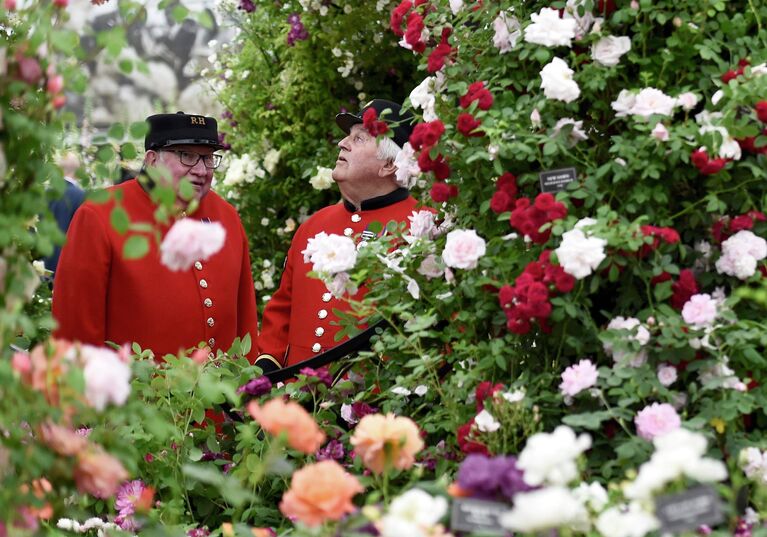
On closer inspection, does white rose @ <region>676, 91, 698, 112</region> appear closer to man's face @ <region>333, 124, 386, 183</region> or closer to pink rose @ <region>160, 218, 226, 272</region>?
pink rose @ <region>160, 218, 226, 272</region>

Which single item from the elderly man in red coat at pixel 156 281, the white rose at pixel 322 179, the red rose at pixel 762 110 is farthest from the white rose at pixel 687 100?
the white rose at pixel 322 179

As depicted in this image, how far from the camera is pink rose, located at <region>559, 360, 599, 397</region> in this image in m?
2.09

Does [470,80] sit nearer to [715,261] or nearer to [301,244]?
[715,261]

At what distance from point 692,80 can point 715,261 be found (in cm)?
39

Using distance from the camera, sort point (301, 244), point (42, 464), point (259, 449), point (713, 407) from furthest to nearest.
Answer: point (301, 244)
point (259, 449)
point (713, 407)
point (42, 464)

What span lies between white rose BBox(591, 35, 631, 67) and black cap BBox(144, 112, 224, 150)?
154 centimetres

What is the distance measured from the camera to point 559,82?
7.39 ft

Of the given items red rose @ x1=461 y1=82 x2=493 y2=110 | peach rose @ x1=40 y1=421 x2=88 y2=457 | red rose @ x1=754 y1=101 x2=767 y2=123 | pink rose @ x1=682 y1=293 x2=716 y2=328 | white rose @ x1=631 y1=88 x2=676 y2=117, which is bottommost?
peach rose @ x1=40 y1=421 x2=88 y2=457

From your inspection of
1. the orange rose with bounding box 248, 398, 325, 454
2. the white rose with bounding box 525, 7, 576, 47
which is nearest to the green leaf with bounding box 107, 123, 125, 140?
the orange rose with bounding box 248, 398, 325, 454

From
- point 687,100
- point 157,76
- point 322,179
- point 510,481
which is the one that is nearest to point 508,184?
point 687,100

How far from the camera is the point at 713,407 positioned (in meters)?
2.11

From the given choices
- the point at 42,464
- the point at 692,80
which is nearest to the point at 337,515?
the point at 42,464

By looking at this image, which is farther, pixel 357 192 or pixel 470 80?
pixel 357 192

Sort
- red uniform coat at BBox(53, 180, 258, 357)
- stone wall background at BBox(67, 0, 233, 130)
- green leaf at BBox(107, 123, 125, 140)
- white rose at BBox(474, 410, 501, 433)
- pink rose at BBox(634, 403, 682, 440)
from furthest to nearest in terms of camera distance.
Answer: stone wall background at BBox(67, 0, 233, 130)
red uniform coat at BBox(53, 180, 258, 357)
white rose at BBox(474, 410, 501, 433)
pink rose at BBox(634, 403, 682, 440)
green leaf at BBox(107, 123, 125, 140)
